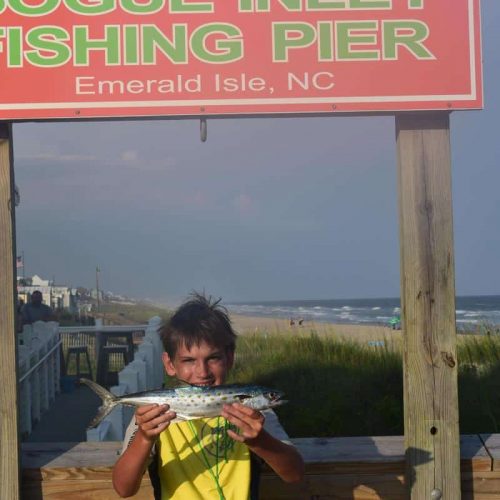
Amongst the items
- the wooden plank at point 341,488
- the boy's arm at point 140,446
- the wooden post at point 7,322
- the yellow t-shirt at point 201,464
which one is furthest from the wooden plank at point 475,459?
the wooden post at point 7,322

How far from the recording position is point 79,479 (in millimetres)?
3639

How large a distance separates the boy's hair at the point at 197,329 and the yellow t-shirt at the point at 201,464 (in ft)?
1.03

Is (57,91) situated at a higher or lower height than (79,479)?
higher

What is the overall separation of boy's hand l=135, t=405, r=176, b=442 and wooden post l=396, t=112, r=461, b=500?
1.33 m

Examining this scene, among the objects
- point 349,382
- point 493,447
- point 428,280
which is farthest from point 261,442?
point 349,382

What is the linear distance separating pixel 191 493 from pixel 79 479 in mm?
872

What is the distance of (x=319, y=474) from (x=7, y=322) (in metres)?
1.57

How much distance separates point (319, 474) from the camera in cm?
370

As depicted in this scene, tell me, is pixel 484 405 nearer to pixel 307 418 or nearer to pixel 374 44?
pixel 307 418

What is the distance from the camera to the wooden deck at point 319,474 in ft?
11.9

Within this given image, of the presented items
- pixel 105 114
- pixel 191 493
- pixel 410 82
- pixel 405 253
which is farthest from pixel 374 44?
pixel 191 493

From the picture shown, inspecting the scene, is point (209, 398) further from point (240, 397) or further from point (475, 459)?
point (475, 459)

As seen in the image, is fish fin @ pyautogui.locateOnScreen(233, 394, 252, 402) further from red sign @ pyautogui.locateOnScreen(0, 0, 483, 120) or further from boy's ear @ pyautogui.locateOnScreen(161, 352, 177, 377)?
red sign @ pyautogui.locateOnScreen(0, 0, 483, 120)

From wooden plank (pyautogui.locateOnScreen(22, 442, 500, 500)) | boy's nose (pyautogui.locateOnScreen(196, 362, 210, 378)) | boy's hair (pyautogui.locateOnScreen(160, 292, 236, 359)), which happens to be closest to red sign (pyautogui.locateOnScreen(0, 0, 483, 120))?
boy's hair (pyautogui.locateOnScreen(160, 292, 236, 359))
